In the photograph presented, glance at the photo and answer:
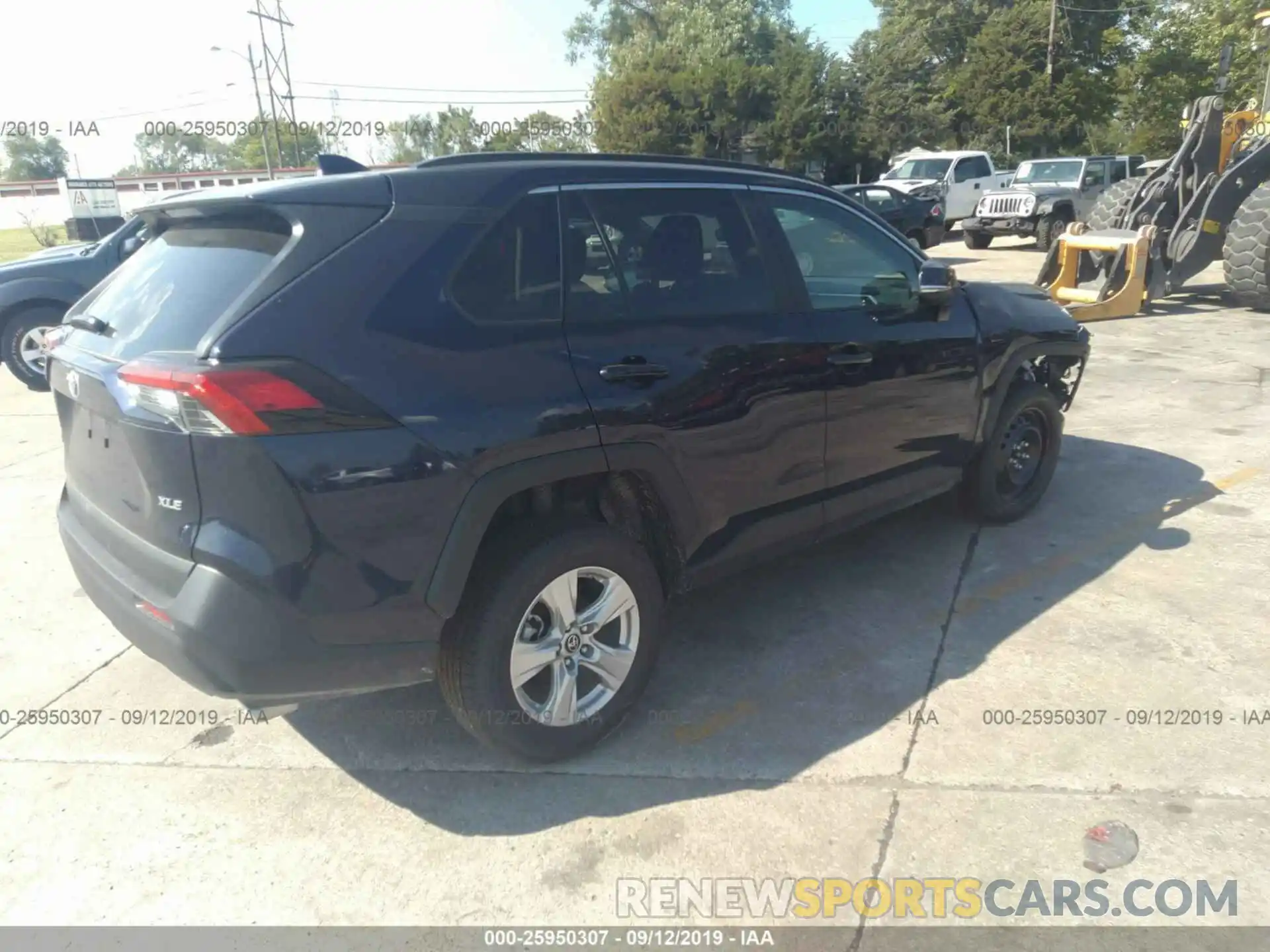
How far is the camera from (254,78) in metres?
46.6

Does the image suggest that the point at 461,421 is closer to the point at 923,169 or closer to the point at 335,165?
the point at 335,165

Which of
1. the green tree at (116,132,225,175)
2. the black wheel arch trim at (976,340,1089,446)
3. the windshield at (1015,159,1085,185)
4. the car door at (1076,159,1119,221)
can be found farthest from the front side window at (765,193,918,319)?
the green tree at (116,132,225,175)

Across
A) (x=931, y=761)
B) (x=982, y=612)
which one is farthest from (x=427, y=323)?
(x=982, y=612)

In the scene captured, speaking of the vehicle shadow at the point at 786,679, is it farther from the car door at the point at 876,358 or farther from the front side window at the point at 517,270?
the front side window at the point at 517,270

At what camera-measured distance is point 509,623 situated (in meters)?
2.76

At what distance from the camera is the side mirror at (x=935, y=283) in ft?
13.0

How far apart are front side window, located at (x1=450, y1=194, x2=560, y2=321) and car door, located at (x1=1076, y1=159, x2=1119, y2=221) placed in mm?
18930

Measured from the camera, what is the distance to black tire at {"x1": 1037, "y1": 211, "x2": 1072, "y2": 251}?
59.8 ft

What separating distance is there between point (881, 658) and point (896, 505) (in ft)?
2.68

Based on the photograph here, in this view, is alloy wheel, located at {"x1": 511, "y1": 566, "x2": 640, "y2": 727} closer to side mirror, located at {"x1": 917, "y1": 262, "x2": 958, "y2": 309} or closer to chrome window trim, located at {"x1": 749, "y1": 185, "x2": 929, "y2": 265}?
chrome window trim, located at {"x1": 749, "y1": 185, "x2": 929, "y2": 265}

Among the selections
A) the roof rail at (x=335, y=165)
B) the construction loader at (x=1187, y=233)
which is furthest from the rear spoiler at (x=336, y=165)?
the construction loader at (x=1187, y=233)

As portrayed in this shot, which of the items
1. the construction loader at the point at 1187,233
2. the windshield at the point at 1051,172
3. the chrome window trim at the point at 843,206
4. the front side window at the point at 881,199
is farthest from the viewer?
the windshield at the point at 1051,172

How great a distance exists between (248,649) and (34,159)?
119m

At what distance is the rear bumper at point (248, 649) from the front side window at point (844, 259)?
2.12 m
